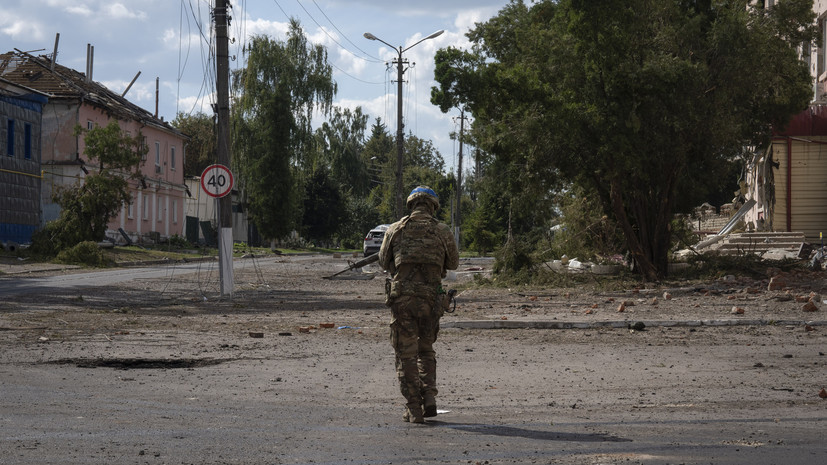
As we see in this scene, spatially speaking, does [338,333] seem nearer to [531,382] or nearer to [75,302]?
[531,382]

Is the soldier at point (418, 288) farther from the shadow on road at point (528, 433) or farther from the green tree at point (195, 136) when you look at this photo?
the green tree at point (195, 136)

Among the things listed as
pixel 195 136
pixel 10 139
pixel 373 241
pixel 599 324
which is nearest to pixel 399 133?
pixel 373 241

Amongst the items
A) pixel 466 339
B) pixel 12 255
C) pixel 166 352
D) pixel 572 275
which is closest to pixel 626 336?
pixel 466 339

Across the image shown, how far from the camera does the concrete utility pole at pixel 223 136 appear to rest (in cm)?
2022

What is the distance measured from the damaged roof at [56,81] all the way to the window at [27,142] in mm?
5052

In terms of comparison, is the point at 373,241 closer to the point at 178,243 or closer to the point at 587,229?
the point at 178,243

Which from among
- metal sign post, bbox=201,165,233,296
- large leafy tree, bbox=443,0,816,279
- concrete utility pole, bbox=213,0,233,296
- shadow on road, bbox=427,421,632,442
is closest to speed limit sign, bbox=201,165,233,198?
metal sign post, bbox=201,165,233,296

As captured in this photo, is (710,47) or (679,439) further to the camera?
(710,47)

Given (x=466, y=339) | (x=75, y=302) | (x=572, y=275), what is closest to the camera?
(x=466, y=339)

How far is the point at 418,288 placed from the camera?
7602 millimetres

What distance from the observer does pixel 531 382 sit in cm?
923

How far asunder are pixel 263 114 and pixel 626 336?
49.6 meters

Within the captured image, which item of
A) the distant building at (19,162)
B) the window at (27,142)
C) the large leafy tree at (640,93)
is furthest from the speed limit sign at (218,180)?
the window at (27,142)

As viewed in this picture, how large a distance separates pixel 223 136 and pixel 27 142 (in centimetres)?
2569
